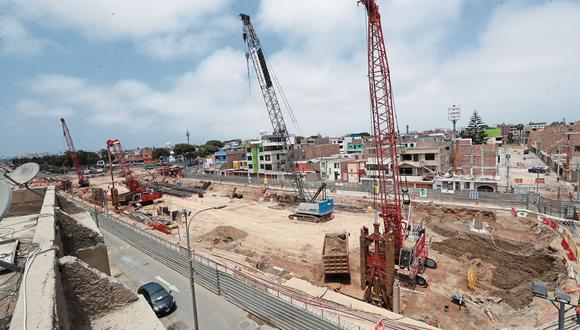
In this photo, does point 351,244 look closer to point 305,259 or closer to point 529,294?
point 305,259

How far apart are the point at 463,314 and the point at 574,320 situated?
542cm

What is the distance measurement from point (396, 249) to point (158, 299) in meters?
19.8

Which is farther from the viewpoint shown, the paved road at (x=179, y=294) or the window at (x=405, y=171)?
the window at (x=405, y=171)

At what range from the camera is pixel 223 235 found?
35.4 m

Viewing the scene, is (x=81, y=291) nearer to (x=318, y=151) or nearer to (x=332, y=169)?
(x=332, y=169)

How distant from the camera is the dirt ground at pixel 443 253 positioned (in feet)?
63.6

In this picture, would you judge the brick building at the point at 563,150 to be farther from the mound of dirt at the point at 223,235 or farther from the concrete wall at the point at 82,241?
the concrete wall at the point at 82,241

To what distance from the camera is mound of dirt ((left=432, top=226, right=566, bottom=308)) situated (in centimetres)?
2147

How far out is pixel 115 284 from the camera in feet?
28.5

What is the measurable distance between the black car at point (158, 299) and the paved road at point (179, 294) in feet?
1.36

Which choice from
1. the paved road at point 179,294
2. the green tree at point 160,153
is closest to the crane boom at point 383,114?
the paved road at point 179,294

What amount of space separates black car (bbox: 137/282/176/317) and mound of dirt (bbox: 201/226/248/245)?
54.7 ft

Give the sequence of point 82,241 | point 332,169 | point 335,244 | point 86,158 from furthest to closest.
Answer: point 86,158 < point 332,169 < point 335,244 < point 82,241

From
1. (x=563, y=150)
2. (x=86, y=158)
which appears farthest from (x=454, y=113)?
(x=86, y=158)
